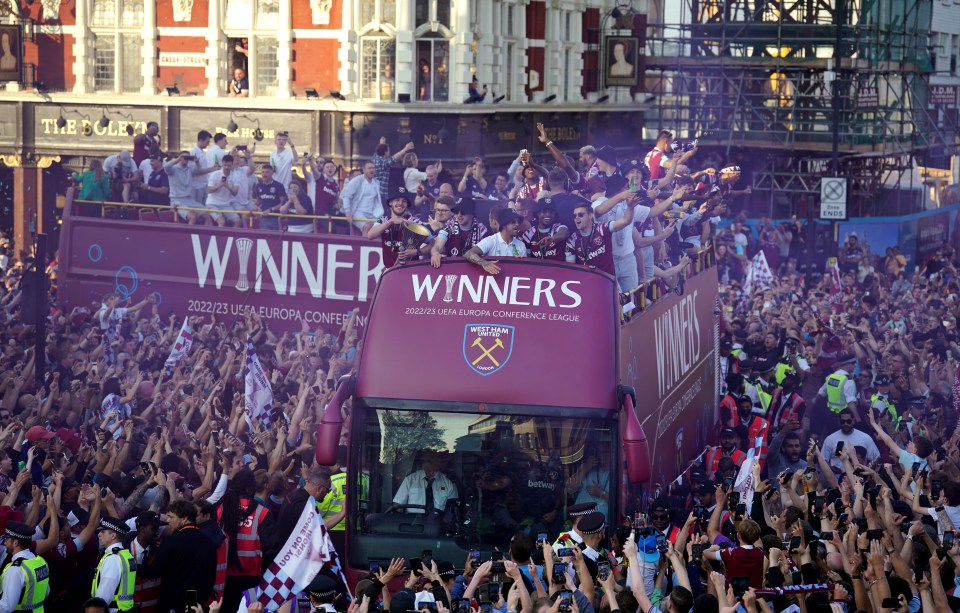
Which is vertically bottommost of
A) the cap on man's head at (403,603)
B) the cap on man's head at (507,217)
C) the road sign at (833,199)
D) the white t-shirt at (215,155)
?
the cap on man's head at (403,603)

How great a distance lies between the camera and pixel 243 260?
21.2 metres

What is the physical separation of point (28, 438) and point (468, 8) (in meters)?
20.9

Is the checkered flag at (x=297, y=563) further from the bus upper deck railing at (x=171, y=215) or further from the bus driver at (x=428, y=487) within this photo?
the bus upper deck railing at (x=171, y=215)

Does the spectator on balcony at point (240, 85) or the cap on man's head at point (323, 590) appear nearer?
the cap on man's head at point (323, 590)

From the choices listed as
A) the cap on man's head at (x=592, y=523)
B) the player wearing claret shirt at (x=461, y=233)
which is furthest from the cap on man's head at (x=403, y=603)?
the player wearing claret shirt at (x=461, y=233)

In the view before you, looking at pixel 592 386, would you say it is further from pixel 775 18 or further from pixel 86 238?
pixel 775 18

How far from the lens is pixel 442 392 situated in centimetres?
1191

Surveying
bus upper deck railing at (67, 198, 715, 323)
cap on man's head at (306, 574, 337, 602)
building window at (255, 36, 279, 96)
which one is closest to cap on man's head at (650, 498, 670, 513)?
cap on man's head at (306, 574, 337, 602)

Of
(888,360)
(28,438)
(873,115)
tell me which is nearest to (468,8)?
(873,115)

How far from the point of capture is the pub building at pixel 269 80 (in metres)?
33.0

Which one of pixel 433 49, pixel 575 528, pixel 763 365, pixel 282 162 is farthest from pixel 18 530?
pixel 433 49

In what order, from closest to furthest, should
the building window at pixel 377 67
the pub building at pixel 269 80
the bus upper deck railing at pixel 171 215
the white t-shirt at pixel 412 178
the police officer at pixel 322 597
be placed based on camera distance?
the police officer at pixel 322 597 < the bus upper deck railing at pixel 171 215 < the white t-shirt at pixel 412 178 < the pub building at pixel 269 80 < the building window at pixel 377 67

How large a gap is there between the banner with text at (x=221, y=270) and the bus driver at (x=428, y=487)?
8739 mm

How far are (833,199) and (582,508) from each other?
71.1ft
